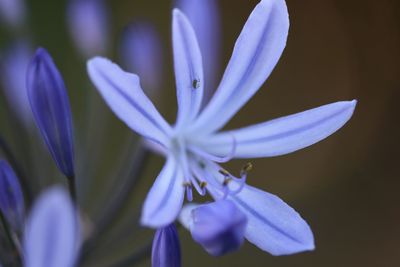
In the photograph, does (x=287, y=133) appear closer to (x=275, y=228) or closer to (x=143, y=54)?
(x=275, y=228)

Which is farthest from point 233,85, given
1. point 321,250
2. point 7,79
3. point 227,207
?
point 321,250

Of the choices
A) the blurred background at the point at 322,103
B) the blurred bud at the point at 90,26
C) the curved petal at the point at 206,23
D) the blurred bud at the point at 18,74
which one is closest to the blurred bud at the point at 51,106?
the curved petal at the point at 206,23

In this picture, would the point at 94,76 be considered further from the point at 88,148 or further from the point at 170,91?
the point at 170,91

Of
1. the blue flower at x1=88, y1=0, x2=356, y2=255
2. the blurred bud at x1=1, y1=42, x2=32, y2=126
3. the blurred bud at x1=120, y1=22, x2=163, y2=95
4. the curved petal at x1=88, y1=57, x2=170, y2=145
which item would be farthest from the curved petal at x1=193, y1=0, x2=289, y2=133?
the blurred bud at x1=1, y1=42, x2=32, y2=126

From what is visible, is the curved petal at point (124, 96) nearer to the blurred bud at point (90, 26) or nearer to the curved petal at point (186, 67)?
the curved petal at point (186, 67)

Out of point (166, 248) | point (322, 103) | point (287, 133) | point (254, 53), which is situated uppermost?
point (254, 53)

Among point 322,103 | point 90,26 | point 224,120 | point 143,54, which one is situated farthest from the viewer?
point 322,103

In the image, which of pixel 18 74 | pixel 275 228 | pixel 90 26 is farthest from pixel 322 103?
pixel 275 228
